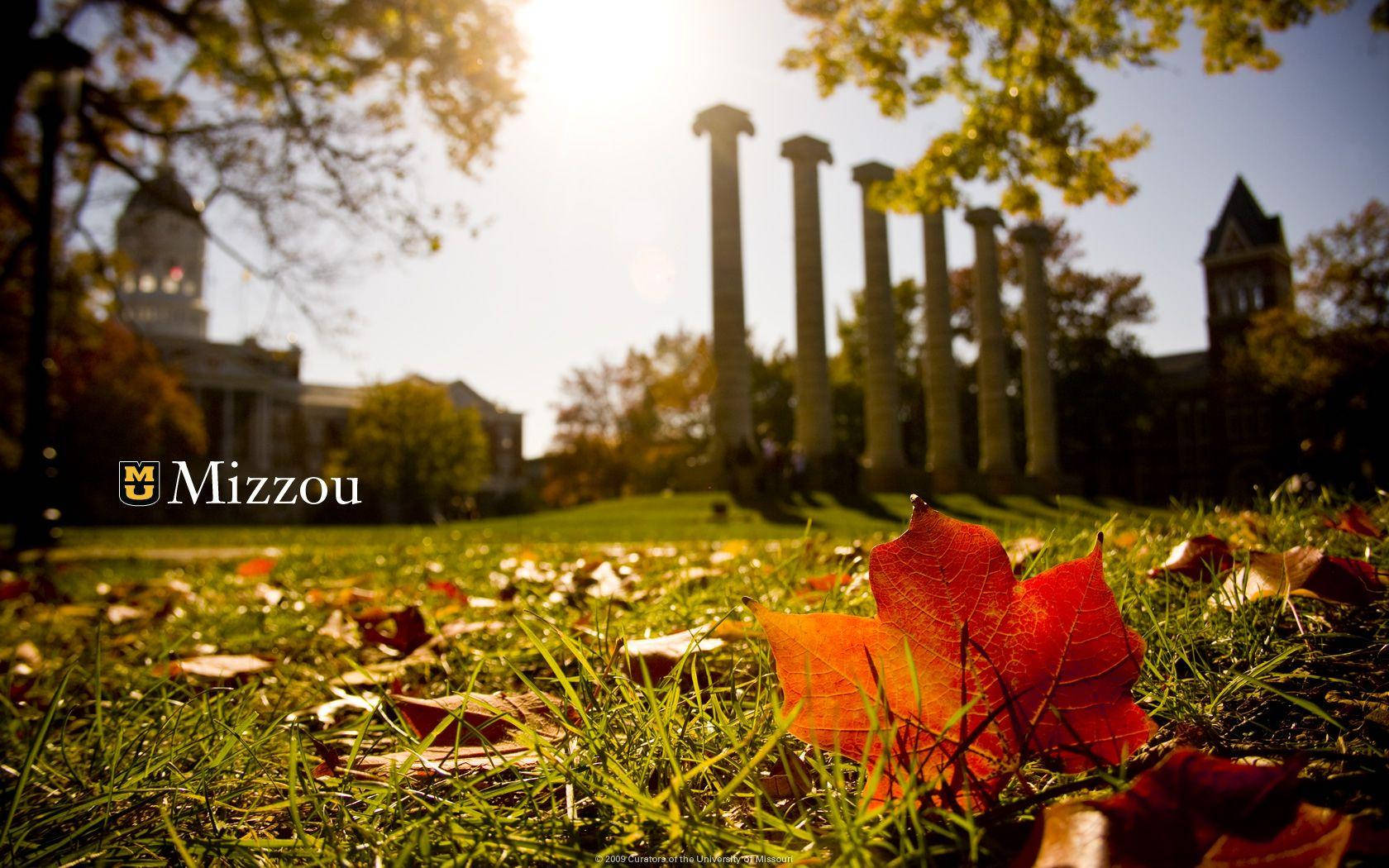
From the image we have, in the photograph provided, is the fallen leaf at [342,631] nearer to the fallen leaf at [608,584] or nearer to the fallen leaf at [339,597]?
the fallen leaf at [339,597]

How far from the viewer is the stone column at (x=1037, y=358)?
116 feet

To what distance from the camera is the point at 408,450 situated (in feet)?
136

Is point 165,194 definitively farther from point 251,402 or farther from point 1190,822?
point 251,402

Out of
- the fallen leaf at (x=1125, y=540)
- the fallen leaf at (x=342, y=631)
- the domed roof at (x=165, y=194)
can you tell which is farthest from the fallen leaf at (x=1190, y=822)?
the domed roof at (x=165, y=194)

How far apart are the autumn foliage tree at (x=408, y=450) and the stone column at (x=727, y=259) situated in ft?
65.5

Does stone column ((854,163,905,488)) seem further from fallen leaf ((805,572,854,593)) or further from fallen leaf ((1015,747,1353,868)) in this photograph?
fallen leaf ((1015,747,1353,868))

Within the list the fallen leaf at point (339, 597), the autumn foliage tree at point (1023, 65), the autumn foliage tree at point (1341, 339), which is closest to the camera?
the fallen leaf at point (339, 597)

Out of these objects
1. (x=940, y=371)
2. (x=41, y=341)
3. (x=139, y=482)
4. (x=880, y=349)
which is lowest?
(x=139, y=482)

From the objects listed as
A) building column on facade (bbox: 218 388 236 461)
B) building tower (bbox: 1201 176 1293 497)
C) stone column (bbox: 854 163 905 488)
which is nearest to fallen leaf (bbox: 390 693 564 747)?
stone column (bbox: 854 163 905 488)

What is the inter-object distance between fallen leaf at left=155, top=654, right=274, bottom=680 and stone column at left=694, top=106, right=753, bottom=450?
941 inches

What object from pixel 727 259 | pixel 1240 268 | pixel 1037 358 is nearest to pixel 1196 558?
pixel 727 259

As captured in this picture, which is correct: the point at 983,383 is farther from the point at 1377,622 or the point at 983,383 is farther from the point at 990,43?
the point at 1377,622

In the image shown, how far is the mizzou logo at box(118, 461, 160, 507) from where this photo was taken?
7.97ft

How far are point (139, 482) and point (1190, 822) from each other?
276cm
